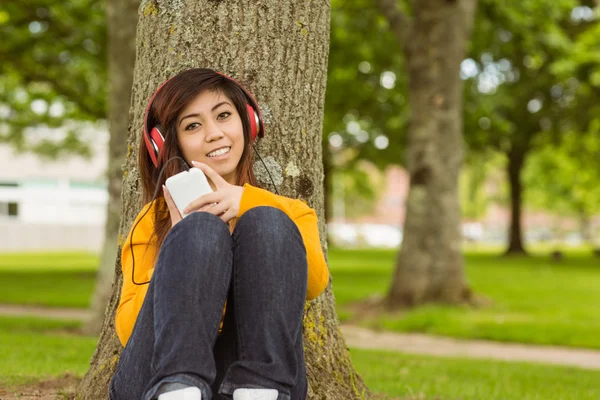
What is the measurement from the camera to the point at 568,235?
87.9 m

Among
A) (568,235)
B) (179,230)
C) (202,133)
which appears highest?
(202,133)

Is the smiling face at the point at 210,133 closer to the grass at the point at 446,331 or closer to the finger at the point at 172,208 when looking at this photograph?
the finger at the point at 172,208

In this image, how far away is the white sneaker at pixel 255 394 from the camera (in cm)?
262

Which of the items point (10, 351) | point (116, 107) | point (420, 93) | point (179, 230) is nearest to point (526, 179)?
point (420, 93)

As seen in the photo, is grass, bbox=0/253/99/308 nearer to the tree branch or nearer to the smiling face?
the tree branch

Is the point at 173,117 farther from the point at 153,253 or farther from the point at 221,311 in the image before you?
the point at 221,311

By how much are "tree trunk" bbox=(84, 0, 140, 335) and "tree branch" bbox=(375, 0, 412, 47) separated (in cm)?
465

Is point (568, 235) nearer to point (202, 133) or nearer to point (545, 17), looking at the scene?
point (545, 17)

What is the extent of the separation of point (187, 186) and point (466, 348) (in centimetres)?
725

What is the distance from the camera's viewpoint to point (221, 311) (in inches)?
108

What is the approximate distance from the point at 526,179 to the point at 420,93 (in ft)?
115

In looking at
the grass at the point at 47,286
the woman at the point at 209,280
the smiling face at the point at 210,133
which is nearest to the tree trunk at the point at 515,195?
the grass at the point at 47,286

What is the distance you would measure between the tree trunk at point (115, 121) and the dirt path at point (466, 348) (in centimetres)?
313

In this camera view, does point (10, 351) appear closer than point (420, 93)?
Yes
